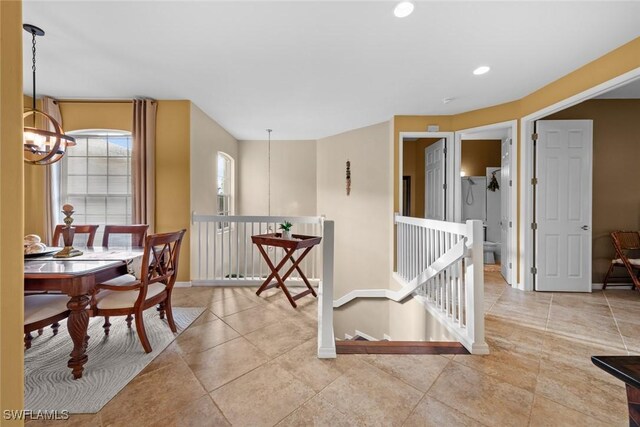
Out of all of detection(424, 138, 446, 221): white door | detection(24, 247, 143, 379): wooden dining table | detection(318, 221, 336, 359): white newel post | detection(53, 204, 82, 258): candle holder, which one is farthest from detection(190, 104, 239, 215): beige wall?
detection(424, 138, 446, 221): white door

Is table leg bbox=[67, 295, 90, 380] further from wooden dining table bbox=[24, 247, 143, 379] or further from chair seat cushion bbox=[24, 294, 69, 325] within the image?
chair seat cushion bbox=[24, 294, 69, 325]

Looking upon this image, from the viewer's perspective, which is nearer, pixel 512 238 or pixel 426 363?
pixel 426 363

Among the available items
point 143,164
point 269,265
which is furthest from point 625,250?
point 143,164

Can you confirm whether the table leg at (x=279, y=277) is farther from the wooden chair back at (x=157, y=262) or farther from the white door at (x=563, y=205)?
the white door at (x=563, y=205)

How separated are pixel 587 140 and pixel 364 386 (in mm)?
4312

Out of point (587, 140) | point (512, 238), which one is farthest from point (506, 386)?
point (587, 140)

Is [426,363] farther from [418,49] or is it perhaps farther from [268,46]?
[268,46]

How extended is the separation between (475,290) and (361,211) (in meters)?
3.06

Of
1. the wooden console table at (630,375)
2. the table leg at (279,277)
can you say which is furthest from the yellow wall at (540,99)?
the wooden console table at (630,375)

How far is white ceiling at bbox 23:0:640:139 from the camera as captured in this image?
1980 mm

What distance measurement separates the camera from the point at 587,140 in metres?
3.42

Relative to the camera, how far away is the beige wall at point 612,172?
11.8 feet

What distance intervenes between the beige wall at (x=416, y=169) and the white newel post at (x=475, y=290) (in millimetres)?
3907

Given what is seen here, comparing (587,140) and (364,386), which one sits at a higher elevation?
(587,140)
